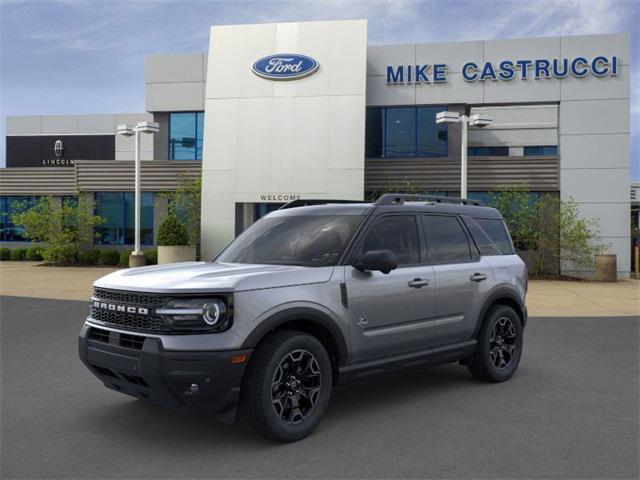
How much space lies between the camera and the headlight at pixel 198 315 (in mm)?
4250

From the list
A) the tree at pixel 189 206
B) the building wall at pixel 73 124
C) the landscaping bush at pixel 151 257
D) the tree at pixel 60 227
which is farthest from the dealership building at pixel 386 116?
the building wall at pixel 73 124

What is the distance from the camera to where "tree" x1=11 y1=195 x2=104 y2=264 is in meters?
25.4

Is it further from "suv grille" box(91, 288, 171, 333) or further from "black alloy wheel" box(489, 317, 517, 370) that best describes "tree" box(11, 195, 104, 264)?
"black alloy wheel" box(489, 317, 517, 370)

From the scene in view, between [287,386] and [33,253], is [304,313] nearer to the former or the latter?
[287,386]

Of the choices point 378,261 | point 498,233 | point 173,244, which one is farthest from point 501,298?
point 173,244

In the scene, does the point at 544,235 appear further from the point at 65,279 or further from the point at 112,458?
the point at 112,458

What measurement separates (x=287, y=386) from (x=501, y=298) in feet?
10.1

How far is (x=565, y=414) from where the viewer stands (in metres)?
5.36

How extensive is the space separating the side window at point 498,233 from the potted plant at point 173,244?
16.1 m

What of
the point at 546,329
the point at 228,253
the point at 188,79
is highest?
the point at 188,79

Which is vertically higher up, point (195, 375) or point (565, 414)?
point (195, 375)

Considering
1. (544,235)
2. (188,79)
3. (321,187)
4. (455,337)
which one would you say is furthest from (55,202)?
(455,337)

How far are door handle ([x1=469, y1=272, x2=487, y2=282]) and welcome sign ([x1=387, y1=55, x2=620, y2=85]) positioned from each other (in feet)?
63.0

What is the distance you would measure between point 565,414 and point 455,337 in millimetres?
1204
